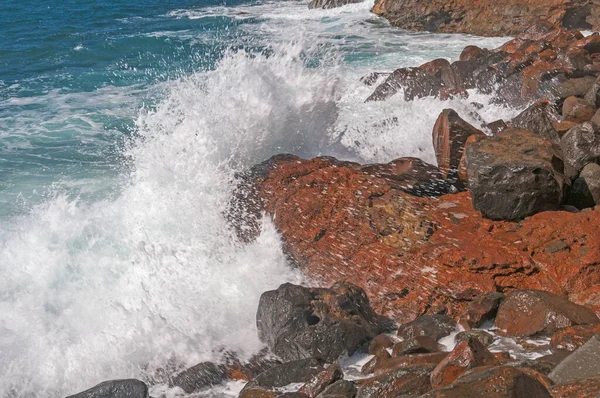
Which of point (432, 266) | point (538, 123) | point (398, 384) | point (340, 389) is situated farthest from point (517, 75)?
point (398, 384)

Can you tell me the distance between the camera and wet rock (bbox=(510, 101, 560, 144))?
745 cm

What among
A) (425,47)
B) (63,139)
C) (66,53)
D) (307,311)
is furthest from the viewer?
(66,53)

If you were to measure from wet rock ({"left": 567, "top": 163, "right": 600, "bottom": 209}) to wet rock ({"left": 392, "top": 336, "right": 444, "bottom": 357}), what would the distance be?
2.36 m

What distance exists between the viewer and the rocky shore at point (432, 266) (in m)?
4.42

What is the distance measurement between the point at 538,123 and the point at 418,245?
101 inches

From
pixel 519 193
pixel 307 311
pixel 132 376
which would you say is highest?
pixel 519 193

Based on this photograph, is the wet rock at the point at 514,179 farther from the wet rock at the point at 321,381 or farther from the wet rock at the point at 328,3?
the wet rock at the point at 328,3

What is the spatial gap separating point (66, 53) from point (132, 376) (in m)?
14.8

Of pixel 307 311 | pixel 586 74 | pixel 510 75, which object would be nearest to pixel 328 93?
pixel 510 75

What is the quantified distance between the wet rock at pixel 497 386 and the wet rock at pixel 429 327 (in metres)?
1.95

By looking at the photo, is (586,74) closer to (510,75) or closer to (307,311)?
(510,75)

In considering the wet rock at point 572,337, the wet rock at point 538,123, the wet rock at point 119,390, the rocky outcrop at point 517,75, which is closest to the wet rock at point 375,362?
the wet rock at point 572,337

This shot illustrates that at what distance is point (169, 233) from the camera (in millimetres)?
7434

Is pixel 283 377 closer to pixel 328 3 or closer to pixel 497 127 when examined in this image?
pixel 497 127
